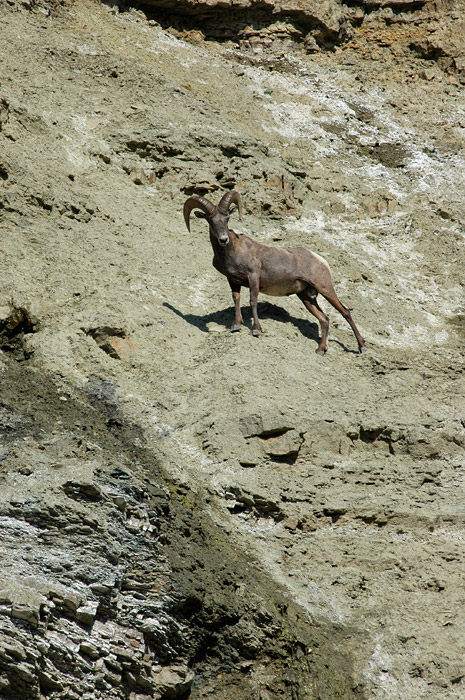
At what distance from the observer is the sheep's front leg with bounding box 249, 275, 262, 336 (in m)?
10.5

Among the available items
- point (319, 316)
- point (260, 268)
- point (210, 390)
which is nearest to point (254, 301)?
point (260, 268)

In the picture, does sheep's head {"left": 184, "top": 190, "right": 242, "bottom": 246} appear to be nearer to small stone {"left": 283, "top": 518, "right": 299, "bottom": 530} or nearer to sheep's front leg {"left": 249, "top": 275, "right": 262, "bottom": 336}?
sheep's front leg {"left": 249, "top": 275, "right": 262, "bottom": 336}

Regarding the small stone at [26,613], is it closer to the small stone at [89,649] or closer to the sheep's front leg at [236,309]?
the small stone at [89,649]

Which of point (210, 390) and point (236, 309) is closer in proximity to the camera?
point (210, 390)

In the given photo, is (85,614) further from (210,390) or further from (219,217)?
(219,217)

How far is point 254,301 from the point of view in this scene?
35.6ft

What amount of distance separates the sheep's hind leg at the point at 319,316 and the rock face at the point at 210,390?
0.32 metres

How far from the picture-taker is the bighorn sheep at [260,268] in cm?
1075

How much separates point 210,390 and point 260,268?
9.32 ft

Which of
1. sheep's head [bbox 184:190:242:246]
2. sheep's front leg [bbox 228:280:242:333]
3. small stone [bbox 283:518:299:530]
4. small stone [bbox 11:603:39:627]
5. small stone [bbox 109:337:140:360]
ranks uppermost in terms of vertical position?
sheep's head [bbox 184:190:242:246]

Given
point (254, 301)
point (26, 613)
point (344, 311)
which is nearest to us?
point (26, 613)

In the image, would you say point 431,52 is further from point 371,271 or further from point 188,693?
point 188,693

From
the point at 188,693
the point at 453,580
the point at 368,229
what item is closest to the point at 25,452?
the point at 188,693

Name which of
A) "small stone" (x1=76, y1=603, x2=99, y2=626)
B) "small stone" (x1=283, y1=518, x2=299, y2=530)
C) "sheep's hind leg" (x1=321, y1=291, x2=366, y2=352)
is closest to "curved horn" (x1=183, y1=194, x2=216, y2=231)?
"sheep's hind leg" (x1=321, y1=291, x2=366, y2=352)
